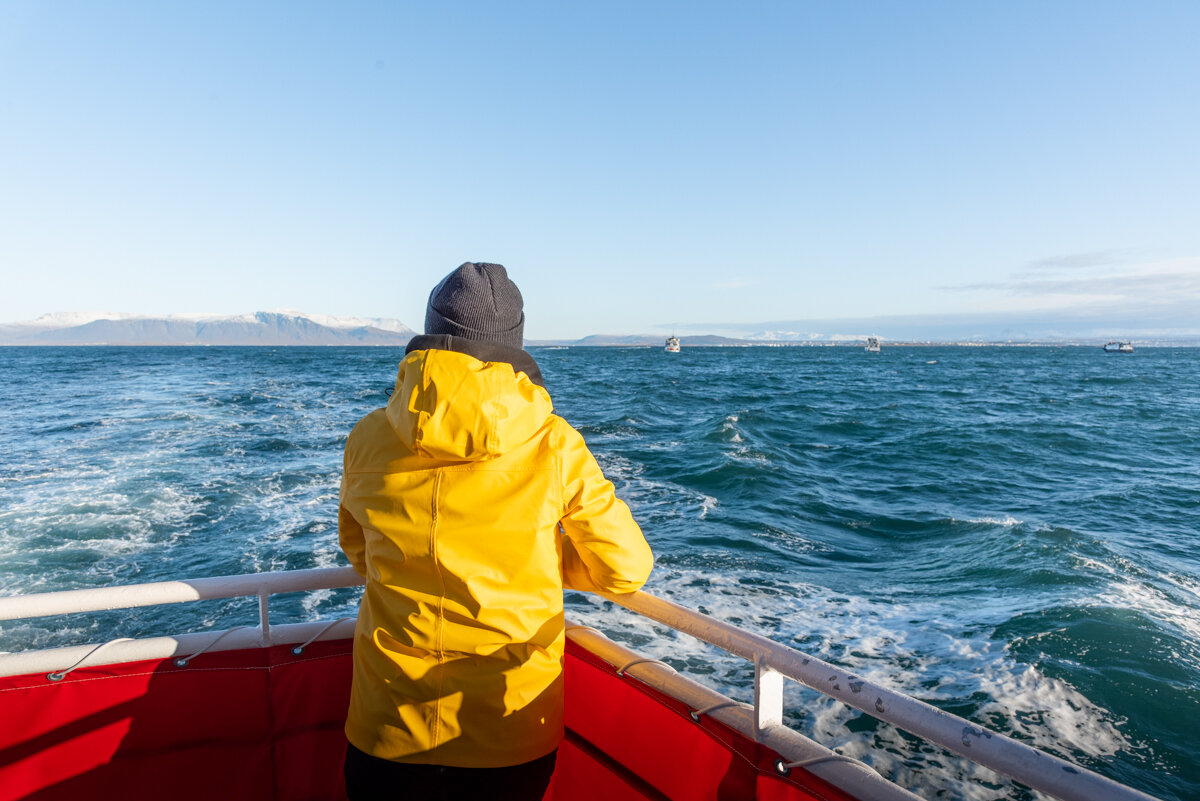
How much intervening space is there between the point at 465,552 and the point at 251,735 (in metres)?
1.36

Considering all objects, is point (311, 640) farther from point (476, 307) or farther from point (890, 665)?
point (890, 665)

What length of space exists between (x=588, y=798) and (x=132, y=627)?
600cm

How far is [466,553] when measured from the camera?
1.37m

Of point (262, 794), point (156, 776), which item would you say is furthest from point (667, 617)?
point (156, 776)

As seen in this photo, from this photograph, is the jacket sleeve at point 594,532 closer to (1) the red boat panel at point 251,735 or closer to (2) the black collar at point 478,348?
(2) the black collar at point 478,348

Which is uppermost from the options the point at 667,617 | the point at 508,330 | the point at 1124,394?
the point at 508,330

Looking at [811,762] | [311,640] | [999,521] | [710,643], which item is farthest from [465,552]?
[999,521]

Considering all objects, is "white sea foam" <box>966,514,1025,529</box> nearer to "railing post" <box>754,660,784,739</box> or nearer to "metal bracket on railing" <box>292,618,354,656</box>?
"railing post" <box>754,660,784,739</box>

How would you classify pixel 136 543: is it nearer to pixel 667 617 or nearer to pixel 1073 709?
pixel 667 617

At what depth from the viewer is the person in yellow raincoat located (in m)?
1.35

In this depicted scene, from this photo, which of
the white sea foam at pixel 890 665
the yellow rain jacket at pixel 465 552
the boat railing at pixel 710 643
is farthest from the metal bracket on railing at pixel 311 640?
the white sea foam at pixel 890 665

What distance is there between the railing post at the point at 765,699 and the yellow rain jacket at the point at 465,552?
45 cm

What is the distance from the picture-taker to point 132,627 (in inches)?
245

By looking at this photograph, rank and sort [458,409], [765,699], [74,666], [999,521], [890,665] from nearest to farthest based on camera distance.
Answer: [458,409] → [765,699] → [74,666] → [890,665] → [999,521]
